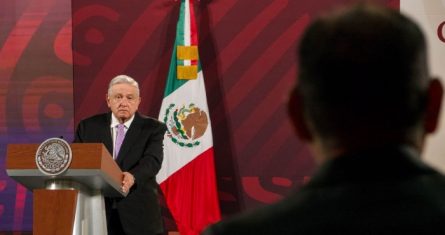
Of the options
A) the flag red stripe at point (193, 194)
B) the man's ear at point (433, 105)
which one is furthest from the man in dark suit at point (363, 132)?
the flag red stripe at point (193, 194)

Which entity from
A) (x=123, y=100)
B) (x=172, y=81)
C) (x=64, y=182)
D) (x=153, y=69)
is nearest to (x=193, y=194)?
(x=172, y=81)

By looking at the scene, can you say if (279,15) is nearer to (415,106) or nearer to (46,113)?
(46,113)

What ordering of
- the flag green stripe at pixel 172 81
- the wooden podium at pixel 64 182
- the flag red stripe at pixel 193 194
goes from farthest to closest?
the flag green stripe at pixel 172 81 → the flag red stripe at pixel 193 194 → the wooden podium at pixel 64 182

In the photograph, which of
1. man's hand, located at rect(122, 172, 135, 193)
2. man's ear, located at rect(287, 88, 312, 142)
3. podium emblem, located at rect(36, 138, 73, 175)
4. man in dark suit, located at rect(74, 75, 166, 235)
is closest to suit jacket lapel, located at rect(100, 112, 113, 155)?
man in dark suit, located at rect(74, 75, 166, 235)

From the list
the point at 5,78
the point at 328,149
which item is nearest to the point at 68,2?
the point at 5,78

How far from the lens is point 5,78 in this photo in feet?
20.4

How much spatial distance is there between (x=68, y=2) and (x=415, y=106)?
5788 millimetres

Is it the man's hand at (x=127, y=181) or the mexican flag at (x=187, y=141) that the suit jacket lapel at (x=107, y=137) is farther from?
the mexican flag at (x=187, y=141)

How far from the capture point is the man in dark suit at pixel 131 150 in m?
4.43

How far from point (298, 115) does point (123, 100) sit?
3833mm

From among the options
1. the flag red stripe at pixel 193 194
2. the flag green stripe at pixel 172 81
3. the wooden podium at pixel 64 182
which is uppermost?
the flag green stripe at pixel 172 81

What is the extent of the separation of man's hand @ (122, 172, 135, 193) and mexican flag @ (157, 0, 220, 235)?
1.83 m

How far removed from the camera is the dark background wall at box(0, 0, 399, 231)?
6137 millimetres

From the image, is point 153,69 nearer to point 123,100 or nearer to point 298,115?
point 123,100
